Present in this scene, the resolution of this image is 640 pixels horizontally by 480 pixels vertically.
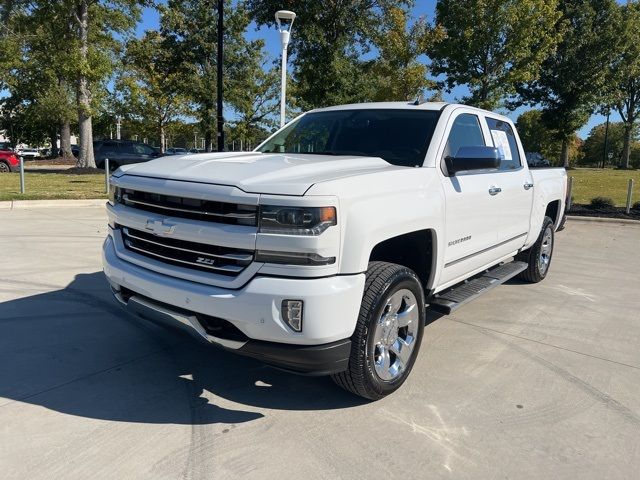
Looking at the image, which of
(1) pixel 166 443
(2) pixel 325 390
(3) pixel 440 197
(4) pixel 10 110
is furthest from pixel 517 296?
(4) pixel 10 110

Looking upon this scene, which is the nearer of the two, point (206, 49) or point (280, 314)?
point (280, 314)

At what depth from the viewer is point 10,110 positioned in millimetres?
58750

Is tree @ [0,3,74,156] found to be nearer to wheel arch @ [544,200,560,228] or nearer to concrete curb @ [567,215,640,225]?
concrete curb @ [567,215,640,225]

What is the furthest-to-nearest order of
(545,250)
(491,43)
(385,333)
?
(491,43) → (545,250) → (385,333)

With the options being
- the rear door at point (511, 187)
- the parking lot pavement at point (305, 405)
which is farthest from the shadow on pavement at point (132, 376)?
the rear door at point (511, 187)

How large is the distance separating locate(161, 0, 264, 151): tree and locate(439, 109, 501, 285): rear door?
23209 millimetres

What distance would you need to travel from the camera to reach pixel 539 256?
20.9 ft

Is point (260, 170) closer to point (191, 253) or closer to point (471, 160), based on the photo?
point (191, 253)

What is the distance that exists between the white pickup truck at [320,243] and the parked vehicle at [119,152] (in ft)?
77.8

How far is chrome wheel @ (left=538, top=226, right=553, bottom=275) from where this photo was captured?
643 cm

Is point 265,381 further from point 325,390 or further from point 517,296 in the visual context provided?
point 517,296

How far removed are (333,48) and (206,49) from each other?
21.3 ft

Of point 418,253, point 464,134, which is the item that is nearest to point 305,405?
point 418,253

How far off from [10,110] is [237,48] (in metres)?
44.2
